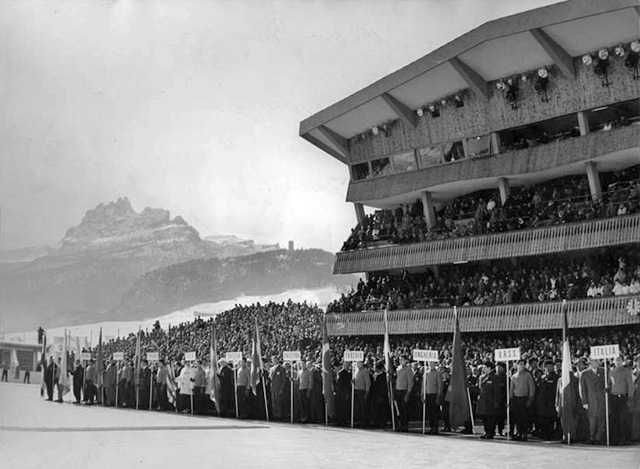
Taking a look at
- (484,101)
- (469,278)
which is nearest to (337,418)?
(469,278)

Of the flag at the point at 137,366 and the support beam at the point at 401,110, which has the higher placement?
the support beam at the point at 401,110

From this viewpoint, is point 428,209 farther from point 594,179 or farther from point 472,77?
point 594,179

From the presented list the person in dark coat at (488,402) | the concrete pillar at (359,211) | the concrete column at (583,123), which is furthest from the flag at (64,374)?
the concrete column at (583,123)

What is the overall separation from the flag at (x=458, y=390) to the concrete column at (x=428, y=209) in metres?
12.3

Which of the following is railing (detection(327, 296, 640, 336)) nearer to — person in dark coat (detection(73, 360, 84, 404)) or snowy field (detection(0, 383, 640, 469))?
snowy field (detection(0, 383, 640, 469))

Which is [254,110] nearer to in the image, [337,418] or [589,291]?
[337,418]

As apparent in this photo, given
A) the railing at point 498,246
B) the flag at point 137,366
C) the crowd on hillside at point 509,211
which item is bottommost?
the flag at point 137,366

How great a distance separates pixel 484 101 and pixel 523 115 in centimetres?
134

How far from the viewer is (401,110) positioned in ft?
93.1

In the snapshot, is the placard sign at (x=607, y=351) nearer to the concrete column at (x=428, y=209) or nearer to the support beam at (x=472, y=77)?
the support beam at (x=472, y=77)

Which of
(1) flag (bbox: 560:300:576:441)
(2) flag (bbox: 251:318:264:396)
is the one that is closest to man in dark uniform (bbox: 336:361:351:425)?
(2) flag (bbox: 251:318:264:396)

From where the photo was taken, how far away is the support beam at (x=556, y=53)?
23.1m

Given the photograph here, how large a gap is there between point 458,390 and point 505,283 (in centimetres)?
969

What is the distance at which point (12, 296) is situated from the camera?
58.7 feet
